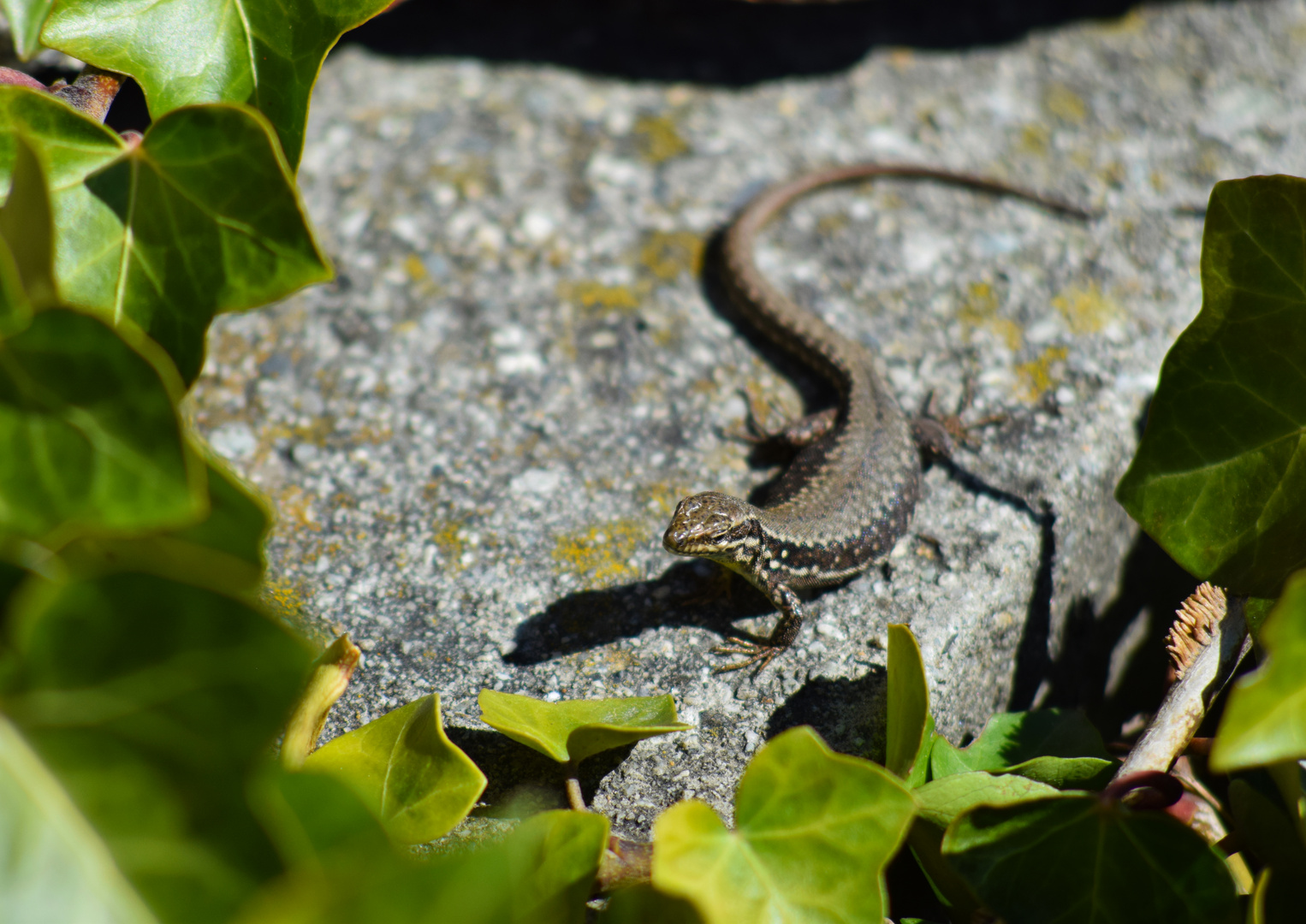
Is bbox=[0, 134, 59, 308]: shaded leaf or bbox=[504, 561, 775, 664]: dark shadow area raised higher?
bbox=[0, 134, 59, 308]: shaded leaf

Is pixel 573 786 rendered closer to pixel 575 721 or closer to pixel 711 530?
pixel 575 721

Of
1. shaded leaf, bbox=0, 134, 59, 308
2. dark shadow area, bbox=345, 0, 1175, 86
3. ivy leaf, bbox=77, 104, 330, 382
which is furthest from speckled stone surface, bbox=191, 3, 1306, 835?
shaded leaf, bbox=0, 134, 59, 308

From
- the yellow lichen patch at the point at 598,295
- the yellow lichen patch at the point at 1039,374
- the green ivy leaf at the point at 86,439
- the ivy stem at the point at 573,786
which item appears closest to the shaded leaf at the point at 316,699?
the ivy stem at the point at 573,786

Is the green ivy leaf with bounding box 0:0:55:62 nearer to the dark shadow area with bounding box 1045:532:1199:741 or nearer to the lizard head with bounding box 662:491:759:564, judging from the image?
the lizard head with bounding box 662:491:759:564

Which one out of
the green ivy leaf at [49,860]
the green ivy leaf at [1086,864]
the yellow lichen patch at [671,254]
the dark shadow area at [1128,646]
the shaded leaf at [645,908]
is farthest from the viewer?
the yellow lichen patch at [671,254]

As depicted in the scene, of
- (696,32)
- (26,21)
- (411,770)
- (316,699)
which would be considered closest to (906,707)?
(411,770)

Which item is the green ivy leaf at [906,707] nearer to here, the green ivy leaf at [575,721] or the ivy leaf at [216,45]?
the green ivy leaf at [575,721]
